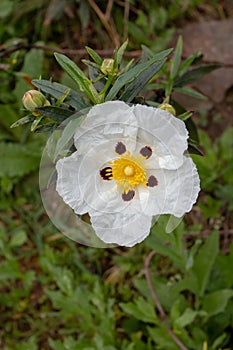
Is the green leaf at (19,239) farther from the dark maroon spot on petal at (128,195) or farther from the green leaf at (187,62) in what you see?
the dark maroon spot on petal at (128,195)

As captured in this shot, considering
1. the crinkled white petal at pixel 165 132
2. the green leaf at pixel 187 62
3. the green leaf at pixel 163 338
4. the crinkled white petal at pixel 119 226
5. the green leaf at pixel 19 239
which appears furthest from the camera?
the green leaf at pixel 19 239

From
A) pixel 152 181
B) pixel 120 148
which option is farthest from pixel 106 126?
pixel 152 181

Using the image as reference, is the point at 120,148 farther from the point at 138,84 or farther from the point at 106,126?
the point at 138,84

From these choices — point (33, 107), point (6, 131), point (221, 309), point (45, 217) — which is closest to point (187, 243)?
point (221, 309)

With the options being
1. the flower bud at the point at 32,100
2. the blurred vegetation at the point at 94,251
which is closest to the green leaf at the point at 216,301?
the blurred vegetation at the point at 94,251

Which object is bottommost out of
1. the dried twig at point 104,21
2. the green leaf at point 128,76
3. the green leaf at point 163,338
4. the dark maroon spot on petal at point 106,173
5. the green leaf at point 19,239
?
the green leaf at point 19,239

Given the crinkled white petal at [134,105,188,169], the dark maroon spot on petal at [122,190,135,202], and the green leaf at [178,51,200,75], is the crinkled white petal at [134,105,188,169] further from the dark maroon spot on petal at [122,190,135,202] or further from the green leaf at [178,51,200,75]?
the green leaf at [178,51,200,75]
